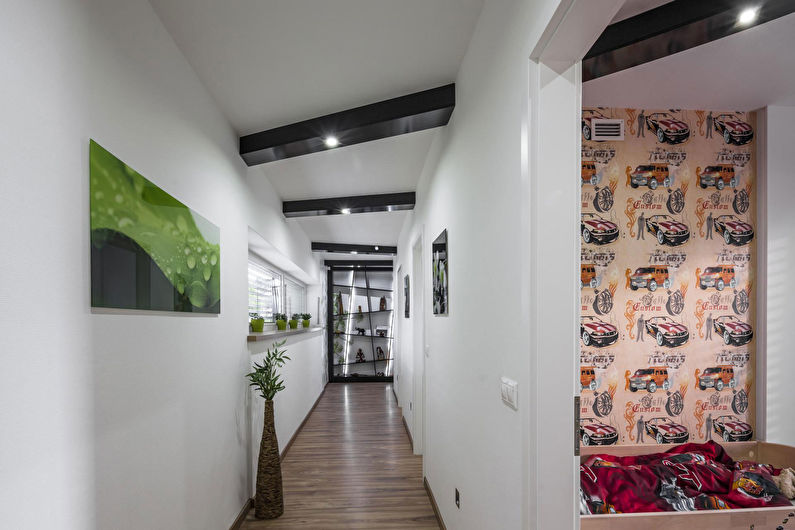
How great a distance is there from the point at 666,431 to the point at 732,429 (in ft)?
1.14

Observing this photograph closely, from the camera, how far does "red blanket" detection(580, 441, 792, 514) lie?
187 cm

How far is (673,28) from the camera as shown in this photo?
149 cm

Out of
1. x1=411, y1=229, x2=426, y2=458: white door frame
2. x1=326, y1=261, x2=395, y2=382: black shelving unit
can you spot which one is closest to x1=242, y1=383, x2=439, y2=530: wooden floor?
x1=411, y1=229, x2=426, y2=458: white door frame

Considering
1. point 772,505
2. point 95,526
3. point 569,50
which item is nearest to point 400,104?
point 569,50

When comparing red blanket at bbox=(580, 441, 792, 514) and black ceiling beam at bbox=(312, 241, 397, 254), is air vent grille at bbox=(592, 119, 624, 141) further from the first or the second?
black ceiling beam at bbox=(312, 241, 397, 254)

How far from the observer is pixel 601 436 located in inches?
97.2

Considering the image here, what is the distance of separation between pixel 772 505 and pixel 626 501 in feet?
1.89

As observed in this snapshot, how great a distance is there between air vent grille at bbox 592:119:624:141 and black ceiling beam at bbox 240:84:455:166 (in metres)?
0.77

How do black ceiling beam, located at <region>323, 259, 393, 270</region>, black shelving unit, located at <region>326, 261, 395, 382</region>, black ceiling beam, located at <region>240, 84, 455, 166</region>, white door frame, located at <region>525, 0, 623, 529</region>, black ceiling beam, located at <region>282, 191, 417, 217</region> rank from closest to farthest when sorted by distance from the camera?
white door frame, located at <region>525, 0, 623, 529</region> < black ceiling beam, located at <region>240, 84, 455, 166</region> < black ceiling beam, located at <region>282, 191, 417, 217</region> < black ceiling beam, located at <region>323, 259, 393, 270</region> < black shelving unit, located at <region>326, 261, 395, 382</region>

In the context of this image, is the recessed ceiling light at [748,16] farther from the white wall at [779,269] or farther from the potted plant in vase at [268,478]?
the potted plant in vase at [268,478]

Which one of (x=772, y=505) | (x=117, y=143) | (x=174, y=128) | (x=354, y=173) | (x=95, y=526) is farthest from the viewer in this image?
(x=354, y=173)

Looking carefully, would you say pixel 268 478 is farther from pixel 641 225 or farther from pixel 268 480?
pixel 641 225

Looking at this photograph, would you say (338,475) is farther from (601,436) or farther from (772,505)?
(772,505)

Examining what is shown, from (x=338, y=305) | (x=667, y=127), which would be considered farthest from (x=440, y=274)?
(x=338, y=305)
